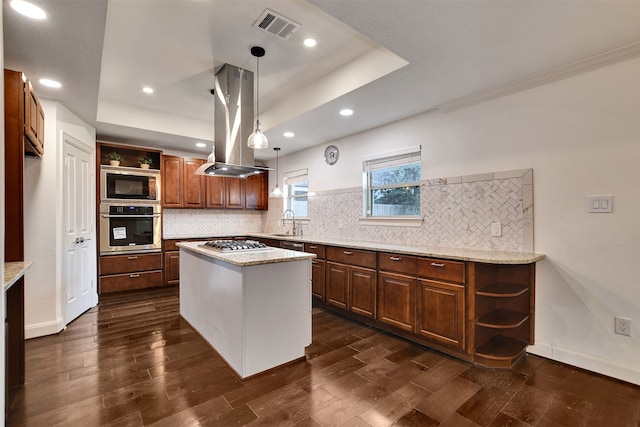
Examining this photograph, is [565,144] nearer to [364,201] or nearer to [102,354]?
[364,201]

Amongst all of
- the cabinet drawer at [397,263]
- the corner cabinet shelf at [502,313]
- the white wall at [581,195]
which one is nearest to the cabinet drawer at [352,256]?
the cabinet drawer at [397,263]

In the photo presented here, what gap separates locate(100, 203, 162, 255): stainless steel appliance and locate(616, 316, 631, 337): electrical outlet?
5531mm

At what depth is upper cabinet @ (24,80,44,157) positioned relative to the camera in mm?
2320

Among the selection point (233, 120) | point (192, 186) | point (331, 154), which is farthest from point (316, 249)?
point (192, 186)

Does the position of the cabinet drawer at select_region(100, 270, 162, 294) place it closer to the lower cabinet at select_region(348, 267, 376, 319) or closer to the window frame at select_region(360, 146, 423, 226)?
the lower cabinet at select_region(348, 267, 376, 319)

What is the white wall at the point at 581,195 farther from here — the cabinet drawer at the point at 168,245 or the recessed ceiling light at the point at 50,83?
the cabinet drawer at the point at 168,245

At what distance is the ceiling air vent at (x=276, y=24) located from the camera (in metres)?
2.26

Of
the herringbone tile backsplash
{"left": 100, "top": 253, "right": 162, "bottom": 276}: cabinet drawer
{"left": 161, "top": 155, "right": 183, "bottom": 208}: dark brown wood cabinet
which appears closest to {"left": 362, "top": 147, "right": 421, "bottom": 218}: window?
the herringbone tile backsplash

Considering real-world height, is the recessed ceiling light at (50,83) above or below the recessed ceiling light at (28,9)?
below

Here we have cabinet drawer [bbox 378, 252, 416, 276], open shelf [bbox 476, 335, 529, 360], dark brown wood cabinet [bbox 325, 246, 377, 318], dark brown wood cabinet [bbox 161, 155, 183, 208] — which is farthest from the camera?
dark brown wood cabinet [bbox 161, 155, 183, 208]

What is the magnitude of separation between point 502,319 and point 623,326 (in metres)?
0.78

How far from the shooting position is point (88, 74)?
2625 millimetres

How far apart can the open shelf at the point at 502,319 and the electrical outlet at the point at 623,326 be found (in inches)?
22.7

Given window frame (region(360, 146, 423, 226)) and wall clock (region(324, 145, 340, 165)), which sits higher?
wall clock (region(324, 145, 340, 165))
